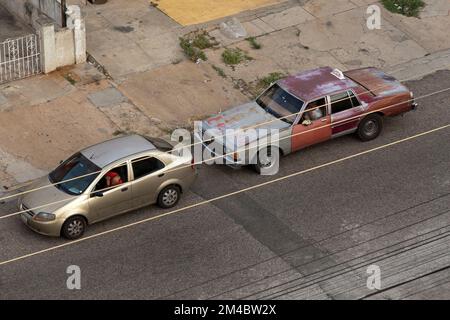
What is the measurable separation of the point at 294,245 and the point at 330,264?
2.86ft

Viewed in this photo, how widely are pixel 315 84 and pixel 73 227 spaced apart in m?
6.50

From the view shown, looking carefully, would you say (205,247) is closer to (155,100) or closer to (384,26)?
(155,100)

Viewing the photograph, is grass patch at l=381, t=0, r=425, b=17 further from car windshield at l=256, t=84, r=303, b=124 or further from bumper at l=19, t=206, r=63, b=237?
bumper at l=19, t=206, r=63, b=237

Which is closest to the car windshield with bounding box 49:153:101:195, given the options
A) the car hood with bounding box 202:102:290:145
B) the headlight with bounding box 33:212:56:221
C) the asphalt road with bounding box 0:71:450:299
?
the headlight with bounding box 33:212:56:221

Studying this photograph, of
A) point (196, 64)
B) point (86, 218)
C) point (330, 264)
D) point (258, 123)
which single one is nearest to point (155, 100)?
point (196, 64)

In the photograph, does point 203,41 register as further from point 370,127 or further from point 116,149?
point 116,149

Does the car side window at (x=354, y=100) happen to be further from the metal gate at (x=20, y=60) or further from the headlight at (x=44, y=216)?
the metal gate at (x=20, y=60)

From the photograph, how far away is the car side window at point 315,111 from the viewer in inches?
805

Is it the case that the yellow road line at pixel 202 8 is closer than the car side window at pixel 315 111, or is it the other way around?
the car side window at pixel 315 111

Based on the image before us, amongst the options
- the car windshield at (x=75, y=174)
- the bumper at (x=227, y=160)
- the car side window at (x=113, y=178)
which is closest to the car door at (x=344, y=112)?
the bumper at (x=227, y=160)

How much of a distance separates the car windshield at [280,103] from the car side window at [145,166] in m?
3.30

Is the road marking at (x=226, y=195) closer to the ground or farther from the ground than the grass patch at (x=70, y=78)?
closer to the ground

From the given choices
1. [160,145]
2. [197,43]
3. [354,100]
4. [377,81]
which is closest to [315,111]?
[354,100]

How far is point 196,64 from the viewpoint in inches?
953
